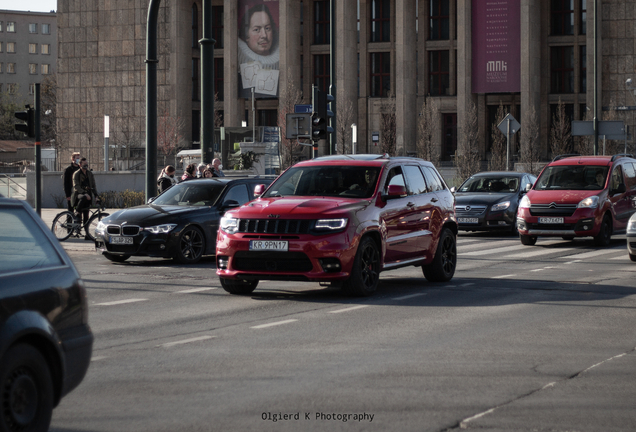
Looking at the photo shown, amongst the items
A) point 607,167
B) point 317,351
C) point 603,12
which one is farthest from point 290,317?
point 603,12

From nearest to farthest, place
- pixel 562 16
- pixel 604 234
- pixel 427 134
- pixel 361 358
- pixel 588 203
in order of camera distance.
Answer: pixel 361 358 < pixel 588 203 < pixel 604 234 < pixel 427 134 < pixel 562 16

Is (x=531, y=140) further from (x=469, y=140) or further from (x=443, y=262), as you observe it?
(x=443, y=262)

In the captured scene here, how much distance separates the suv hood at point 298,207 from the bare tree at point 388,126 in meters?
63.8

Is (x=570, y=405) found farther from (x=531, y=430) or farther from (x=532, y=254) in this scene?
(x=532, y=254)

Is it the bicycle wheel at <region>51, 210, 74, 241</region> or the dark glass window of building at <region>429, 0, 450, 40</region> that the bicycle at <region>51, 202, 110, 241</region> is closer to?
the bicycle wheel at <region>51, 210, 74, 241</region>

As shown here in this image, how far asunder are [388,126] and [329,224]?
66399mm

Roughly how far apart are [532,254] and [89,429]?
51.2 ft

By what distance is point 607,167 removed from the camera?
23.0 meters

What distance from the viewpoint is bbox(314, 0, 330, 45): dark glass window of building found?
Result: 8549cm

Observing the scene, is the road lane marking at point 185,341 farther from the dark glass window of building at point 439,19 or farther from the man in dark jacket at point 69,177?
the dark glass window of building at point 439,19

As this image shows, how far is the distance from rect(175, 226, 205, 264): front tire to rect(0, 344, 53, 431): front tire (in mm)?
12054

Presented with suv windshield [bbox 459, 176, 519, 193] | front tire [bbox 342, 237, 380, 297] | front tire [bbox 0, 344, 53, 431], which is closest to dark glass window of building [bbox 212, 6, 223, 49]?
suv windshield [bbox 459, 176, 519, 193]

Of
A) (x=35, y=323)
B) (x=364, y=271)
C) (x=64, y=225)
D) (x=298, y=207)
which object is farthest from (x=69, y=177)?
(x=35, y=323)

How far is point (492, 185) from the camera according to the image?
91.4 ft
